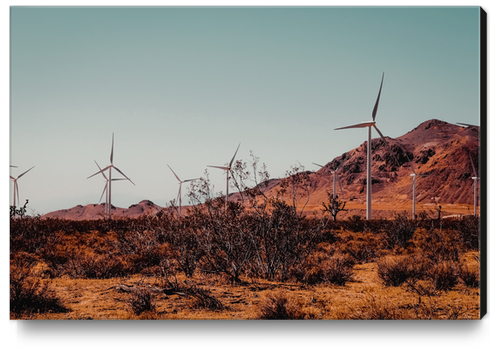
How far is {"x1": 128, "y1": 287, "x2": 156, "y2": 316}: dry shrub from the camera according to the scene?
7.61 meters

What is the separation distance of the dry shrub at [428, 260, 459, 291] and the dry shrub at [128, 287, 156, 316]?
6.26m

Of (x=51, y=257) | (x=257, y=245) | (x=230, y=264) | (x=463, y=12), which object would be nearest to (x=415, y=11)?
(x=463, y=12)

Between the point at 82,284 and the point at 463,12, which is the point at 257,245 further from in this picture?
the point at 463,12

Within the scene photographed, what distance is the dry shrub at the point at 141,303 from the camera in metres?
7.61

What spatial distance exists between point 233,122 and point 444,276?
6145 millimetres

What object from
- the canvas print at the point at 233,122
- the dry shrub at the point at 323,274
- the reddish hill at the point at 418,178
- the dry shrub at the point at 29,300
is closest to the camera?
the dry shrub at the point at 29,300

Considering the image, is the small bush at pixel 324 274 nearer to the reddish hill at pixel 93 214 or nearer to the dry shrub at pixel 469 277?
the dry shrub at pixel 469 277

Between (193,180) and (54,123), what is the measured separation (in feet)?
11.9

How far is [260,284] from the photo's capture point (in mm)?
9609

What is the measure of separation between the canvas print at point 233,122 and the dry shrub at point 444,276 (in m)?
0.06

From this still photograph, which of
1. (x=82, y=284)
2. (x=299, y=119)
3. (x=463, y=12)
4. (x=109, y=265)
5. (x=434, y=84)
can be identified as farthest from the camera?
(x=109, y=265)

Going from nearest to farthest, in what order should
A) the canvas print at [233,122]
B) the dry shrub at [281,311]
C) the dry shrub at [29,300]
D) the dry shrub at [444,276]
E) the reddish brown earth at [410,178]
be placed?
1. the dry shrub at [281,311]
2. the dry shrub at [29,300]
3. the canvas print at [233,122]
4. the dry shrub at [444,276]
5. the reddish brown earth at [410,178]

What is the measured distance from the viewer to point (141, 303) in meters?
7.64

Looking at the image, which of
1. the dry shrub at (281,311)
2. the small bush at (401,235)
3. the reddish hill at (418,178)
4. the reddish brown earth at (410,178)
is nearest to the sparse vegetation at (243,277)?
the dry shrub at (281,311)
